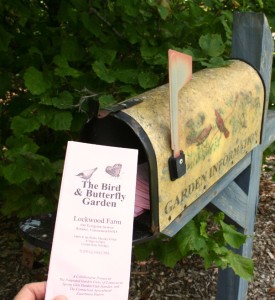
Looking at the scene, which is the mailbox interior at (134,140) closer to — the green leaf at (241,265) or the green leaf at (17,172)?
the green leaf at (241,265)

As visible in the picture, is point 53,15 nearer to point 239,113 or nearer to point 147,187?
point 239,113

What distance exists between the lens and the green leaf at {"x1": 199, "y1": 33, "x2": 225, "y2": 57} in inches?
71.3

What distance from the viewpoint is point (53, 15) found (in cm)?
271

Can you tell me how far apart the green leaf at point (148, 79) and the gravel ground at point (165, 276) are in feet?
4.84

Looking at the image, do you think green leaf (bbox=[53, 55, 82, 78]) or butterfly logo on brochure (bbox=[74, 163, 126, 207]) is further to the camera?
green leaf (bbox=[53, 55, 82, 78])

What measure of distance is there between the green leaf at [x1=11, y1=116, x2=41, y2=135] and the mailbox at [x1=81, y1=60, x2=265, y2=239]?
697 mm

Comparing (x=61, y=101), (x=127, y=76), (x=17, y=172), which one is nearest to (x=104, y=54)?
(x=127, y=76)

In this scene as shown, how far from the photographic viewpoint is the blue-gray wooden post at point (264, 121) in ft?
6.11

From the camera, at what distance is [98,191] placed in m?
1.01

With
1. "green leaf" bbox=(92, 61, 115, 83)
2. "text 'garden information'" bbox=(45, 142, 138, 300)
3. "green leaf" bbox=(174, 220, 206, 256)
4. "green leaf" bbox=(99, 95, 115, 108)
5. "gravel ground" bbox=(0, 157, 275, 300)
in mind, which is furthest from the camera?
"gravel ground" bbox=(0, 157, 275, 300)

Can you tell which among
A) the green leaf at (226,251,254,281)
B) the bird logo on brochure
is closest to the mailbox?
the bird logo on brochure

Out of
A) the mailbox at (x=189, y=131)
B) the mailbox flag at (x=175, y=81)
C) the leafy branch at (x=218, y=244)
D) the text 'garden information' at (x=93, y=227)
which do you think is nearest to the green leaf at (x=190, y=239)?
the leafy branch at (x=218, y=244)

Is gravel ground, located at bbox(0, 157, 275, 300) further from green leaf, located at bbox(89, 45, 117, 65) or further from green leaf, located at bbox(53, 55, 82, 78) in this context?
green leaf, located at bbox(53, 55, 82, 78)

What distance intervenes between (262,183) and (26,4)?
3.10 meters
